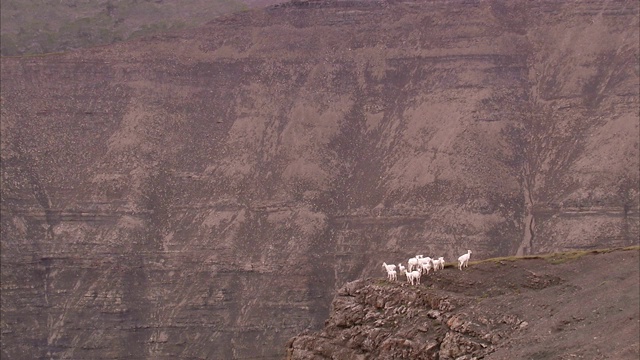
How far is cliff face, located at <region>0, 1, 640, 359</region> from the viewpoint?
129000 mm

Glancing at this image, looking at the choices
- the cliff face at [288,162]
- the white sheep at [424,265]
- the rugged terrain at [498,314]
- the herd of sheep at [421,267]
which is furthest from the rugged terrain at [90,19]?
the rugged terrain at [498,314]

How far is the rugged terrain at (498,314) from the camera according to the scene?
52.9 metres

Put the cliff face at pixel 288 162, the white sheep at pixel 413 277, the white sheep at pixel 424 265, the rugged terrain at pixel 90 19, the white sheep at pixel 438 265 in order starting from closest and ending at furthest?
the white sheep at pixel 413 277
the white sheep at pixel 424 265
the white sheep at pixel 438 265
the cliff face at pixel 288 162
the rugged terrain at pixel 90 19

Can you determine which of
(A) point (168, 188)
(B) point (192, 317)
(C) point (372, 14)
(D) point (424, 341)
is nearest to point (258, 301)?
(B) point (192, 317)

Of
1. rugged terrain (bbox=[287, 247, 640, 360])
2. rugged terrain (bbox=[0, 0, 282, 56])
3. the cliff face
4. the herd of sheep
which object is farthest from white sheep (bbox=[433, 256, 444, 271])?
rugged terrain (bbox=[0, 0, 282, 56])

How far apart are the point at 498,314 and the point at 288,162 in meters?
A: 86.4

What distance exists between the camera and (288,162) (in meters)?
143

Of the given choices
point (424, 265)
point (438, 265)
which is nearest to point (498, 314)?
point (424, 265)

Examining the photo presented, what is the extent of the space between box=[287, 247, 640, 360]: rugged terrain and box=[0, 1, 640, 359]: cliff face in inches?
2420

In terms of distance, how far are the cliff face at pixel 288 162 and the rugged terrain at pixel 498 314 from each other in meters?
61.5

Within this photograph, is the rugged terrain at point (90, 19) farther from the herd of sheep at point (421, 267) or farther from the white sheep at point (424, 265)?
the white sheep at point (424, 265)

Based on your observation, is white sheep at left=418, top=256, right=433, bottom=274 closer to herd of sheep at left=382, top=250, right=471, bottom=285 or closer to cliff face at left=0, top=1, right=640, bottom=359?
herd of sheep at left=382, top=250, right=471, bottom=285

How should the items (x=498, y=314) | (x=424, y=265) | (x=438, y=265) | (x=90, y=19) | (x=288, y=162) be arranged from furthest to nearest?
(x=90, y=19)
(x=288, y=162)
(x=438, y=265)
(x=424, y=265)
(x=498, y=314)

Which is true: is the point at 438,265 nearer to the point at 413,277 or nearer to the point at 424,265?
Result: the point at 424,265
